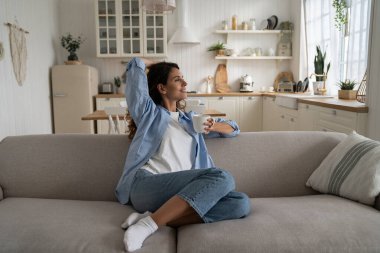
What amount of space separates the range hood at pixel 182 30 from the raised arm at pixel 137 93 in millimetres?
3775

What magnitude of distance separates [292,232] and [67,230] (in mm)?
840

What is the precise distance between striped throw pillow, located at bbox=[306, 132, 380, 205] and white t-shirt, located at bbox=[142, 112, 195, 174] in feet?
2.17

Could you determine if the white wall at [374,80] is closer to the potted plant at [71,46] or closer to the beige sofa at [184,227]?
the beige sofa at [184,227]

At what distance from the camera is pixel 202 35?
578cm

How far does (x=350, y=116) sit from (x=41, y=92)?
3683 millimetres

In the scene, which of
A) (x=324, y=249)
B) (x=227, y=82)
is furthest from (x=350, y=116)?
(x=227, y=82)

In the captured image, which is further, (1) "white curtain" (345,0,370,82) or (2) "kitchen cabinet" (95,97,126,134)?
(2) "kitchen cabinet" (95,97,126,134)

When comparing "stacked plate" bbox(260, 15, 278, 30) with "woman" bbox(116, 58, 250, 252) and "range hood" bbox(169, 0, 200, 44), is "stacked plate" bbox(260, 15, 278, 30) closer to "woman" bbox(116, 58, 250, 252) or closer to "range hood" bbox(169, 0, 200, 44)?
"range hood" bbox(169, 0, 200, 44)

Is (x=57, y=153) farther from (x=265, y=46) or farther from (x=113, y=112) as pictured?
(x=265, y=46)

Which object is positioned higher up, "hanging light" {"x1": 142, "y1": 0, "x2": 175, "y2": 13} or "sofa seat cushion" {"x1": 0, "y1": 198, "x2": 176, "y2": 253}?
"hanging light" {"x1": 142, "y1": 0, "x2": 175, "y2": 13}

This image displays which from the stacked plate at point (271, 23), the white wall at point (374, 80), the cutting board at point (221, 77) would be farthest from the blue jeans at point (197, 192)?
the stacked plate at point (271, 23)

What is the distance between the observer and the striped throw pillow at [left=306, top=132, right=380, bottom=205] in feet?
5.12

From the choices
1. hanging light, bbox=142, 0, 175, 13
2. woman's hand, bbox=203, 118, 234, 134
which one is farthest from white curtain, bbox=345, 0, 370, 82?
woman's hand, bbox=203, 118, 234, 134

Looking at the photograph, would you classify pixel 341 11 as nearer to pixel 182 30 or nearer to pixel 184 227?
pixel 182 30
